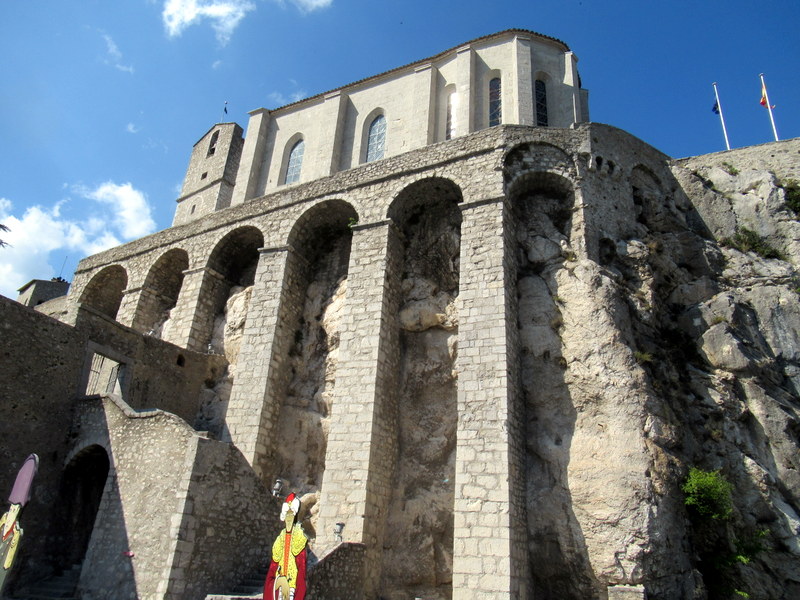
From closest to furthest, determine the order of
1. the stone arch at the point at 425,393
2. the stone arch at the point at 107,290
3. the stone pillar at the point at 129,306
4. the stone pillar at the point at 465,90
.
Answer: the stone arch at the point at 425,393 → the stone pillar at the point at 129,306 → the stone pillar at the point at 465,90 → the stone arch at the point at 107,290

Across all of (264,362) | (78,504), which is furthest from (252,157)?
(78,504)

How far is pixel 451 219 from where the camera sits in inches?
632

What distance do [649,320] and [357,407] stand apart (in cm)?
698

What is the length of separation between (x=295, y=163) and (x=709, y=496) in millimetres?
18730

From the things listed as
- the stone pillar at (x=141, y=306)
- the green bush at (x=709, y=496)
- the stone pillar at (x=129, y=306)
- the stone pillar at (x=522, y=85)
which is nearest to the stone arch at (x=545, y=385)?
the green bush at (x=709, y=496)

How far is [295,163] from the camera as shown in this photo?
79.0 feet

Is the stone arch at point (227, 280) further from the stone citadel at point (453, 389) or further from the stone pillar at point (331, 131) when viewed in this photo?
the stone pillar at point (331, 131)

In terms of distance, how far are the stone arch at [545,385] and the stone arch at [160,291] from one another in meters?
11.4

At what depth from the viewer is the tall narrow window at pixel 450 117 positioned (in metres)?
20.9

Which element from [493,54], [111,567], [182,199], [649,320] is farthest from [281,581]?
A: [182,199]

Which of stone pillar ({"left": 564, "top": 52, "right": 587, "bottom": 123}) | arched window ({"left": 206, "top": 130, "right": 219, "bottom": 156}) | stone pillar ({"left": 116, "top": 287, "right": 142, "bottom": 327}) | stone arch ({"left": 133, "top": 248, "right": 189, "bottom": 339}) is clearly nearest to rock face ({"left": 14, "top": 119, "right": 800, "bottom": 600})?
stone arch ({"left": 133, "top": 248, "right": 189, "bottom": 339})

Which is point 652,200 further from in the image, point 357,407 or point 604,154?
point 357,407

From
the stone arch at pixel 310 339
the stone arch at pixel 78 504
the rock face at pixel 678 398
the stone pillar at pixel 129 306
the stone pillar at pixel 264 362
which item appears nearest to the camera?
the rock face at pixel 678 398

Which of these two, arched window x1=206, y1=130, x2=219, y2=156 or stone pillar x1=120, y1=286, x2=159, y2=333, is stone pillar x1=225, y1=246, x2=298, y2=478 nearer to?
stone pillar x1=120, y1=286, x2=159, y2=333
